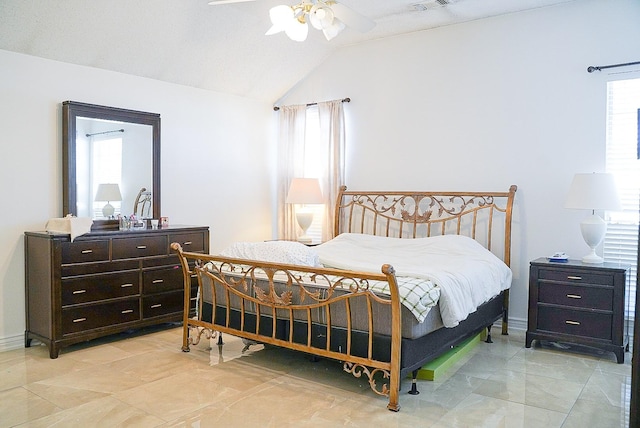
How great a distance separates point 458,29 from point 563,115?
137 cm

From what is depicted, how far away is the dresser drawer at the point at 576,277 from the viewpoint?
3945mm

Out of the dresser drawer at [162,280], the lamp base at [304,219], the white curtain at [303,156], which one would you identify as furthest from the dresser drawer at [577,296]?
the dresser drawer at [162,280]

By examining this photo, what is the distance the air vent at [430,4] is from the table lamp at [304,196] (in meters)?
2.13

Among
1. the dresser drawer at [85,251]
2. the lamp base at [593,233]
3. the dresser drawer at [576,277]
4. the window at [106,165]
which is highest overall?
the window at [106,165]

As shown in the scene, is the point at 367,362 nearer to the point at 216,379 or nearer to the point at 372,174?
the point at 216,379

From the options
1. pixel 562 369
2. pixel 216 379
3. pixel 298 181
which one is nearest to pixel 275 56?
pixel 298 181

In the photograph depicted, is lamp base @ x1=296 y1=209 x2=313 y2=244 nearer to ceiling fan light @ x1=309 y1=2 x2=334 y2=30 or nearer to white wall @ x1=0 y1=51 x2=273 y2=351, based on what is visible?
white wall @ x1=0 y1=51 x2=273 y2=351

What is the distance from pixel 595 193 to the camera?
405 cm

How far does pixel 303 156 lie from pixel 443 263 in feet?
8.76

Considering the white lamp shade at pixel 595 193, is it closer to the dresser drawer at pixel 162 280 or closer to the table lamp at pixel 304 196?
the table lamp at pixel 304 196

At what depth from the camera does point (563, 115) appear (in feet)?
15.0

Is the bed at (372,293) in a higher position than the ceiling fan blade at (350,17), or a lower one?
lower

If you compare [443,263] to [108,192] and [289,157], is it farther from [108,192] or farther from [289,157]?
[108,192]

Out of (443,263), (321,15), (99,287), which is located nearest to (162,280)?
(99,287)
